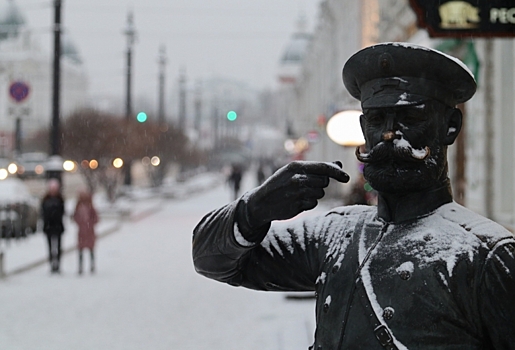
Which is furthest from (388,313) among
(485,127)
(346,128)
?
(485,127)

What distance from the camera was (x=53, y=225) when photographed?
48.1 ft

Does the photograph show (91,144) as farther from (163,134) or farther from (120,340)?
(120,340)

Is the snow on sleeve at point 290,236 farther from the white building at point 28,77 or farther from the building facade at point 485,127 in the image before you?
the white building at point 28,77

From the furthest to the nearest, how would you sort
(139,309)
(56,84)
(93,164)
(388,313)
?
(93,164)
(56,84)
(139,309)
(388,313)

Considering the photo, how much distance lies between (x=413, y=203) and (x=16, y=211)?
18713 millimetres

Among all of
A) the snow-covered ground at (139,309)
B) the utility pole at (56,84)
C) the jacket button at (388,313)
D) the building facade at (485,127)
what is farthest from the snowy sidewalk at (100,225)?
the jacket button at (388,313)

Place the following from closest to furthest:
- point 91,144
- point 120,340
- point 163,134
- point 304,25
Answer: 1. point 120,340
2. point 91,144
3. point 163,134
4. point 304,25

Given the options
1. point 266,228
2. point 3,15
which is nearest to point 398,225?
point 266,228

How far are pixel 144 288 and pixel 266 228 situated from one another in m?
10.5

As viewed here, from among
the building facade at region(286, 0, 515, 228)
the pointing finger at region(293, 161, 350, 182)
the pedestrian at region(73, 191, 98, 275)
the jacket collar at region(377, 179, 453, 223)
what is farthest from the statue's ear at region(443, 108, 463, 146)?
the pedestrian at region(73, 191, 98, 275)

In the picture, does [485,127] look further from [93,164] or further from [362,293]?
[93,164]

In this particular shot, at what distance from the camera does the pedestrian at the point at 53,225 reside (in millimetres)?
14445

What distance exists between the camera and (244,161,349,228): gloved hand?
8.10ft

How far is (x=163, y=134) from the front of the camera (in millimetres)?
43844
